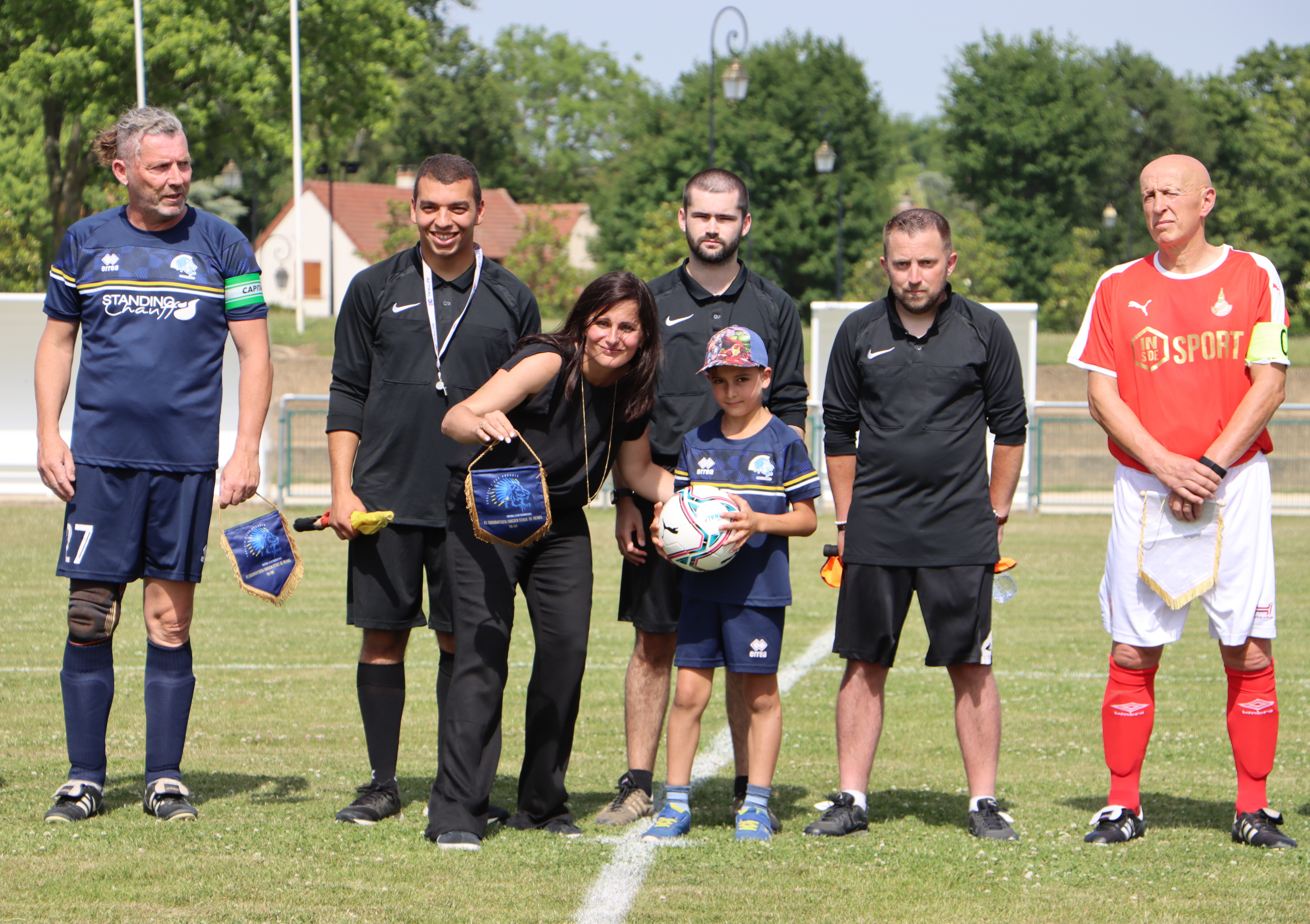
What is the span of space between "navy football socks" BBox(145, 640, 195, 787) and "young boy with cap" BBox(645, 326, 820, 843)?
183 centimetres

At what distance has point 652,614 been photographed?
18.5ft

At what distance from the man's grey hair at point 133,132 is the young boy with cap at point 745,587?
2.16 m

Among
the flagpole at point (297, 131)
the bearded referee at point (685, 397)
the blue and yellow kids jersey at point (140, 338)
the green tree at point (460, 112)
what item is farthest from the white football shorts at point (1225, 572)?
the green tree at point (460, 112)

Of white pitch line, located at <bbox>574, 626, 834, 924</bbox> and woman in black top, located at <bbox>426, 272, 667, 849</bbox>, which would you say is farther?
woman in black top, located at <bbox>426, 272, 667, 849</bbox>

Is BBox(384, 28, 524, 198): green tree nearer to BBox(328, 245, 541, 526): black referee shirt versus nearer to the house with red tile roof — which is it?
the house with red tile roof

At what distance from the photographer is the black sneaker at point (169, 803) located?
17.3 ft

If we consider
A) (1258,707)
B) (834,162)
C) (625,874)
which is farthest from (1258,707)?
(834,162)

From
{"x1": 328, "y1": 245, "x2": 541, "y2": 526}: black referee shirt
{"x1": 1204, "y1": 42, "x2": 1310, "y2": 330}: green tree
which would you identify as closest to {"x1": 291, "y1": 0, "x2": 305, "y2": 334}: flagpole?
{"x1": 328, "y1": 245, "x2": 541, "y2": 526}: black referee shirt

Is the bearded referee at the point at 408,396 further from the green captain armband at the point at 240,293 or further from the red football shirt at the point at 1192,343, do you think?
the red football shirt at the point at 1192,343

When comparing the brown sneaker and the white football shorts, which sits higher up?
the white football shorts

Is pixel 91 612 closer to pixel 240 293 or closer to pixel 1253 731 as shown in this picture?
pixel 240 293

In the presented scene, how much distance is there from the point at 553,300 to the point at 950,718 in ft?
119

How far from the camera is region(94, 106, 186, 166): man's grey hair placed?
5258 mm

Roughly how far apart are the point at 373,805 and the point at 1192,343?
3.44 metres
